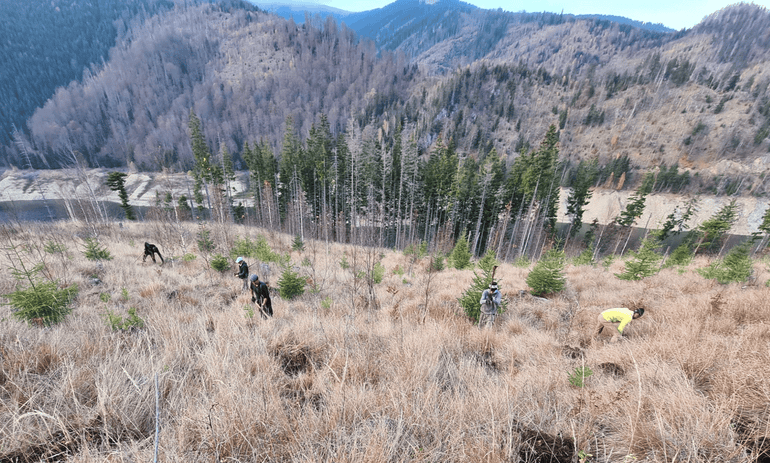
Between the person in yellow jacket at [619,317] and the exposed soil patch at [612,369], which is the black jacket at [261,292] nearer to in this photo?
the exposed soil patch at [612,369]

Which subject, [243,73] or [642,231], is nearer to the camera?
[642,231]

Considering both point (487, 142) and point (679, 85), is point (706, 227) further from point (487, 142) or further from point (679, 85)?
point (679, 85)

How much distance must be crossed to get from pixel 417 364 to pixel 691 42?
227500mm

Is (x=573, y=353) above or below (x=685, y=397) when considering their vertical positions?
below

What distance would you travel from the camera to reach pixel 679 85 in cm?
9506

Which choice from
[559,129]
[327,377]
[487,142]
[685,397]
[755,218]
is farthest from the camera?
[559,129]

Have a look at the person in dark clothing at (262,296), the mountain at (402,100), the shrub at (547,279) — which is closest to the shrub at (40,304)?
the person in dark clothing at (262,296)

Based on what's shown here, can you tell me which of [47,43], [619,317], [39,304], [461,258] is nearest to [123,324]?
[39,304]

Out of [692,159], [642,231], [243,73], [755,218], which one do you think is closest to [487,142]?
[642,231]

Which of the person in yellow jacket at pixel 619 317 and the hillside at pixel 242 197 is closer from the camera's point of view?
the person in yellow jacket at pixel 619 317

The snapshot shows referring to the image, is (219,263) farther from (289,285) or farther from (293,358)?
(293,358)

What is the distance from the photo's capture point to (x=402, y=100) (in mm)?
115188

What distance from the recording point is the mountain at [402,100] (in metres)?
81.7

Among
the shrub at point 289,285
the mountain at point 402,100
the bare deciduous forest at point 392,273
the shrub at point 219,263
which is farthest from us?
the mountain at point 402,100
